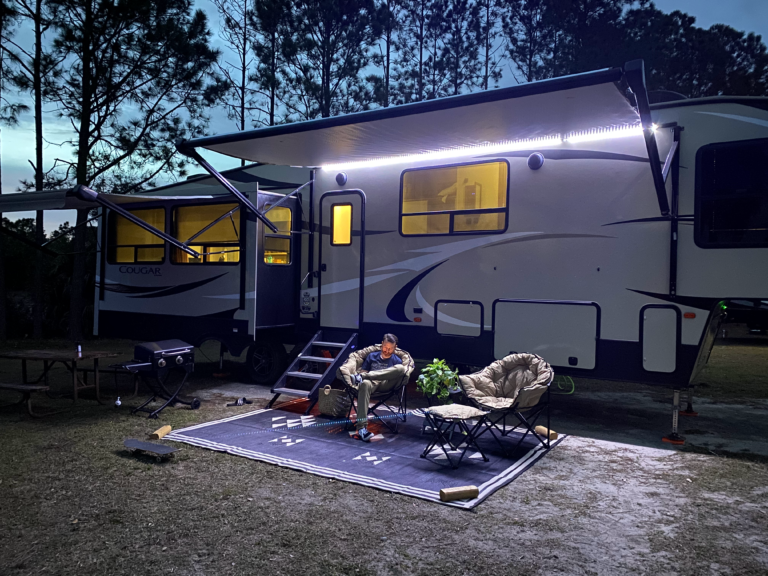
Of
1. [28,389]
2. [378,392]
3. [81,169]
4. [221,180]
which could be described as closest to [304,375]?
[378,392]

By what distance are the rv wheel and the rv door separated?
2.71 feet

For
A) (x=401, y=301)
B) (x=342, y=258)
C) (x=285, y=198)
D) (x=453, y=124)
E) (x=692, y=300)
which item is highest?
(x=453, y=124)

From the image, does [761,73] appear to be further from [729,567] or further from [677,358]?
[729,567]

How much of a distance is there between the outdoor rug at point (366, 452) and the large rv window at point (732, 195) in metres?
2.25

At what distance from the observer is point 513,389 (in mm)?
5309

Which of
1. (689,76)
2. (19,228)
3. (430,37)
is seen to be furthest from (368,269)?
(689,76)

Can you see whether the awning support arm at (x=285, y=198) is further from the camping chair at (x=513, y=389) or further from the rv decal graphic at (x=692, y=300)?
the rv decal graphic at (x=692, y=300)

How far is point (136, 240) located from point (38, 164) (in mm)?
5606

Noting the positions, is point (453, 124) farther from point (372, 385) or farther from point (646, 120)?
point (372, 385)

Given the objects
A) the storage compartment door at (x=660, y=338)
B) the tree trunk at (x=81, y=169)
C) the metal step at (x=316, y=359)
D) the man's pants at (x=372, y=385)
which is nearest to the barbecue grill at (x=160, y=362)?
the metal step at (x=316, y=359)

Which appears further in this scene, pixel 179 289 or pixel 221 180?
pixel 179 289

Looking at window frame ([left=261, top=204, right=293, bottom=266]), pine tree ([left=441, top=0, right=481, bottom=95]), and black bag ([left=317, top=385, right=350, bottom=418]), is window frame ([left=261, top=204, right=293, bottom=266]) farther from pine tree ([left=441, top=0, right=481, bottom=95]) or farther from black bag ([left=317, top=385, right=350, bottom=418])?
pine tree ([left=441, top=0, right=481, bottom=95])

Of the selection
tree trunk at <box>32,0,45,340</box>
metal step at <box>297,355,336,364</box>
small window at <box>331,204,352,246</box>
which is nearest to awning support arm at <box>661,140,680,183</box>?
small window at <box>331,204,352,246</box>

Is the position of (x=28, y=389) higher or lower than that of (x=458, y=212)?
lower
